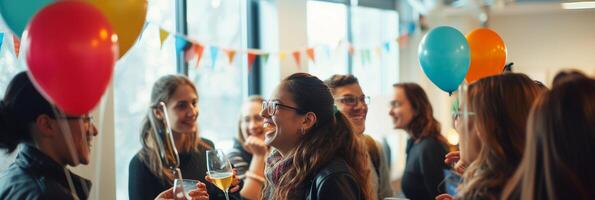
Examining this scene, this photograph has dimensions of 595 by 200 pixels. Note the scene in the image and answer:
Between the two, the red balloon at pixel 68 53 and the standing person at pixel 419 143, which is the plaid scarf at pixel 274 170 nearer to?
the red balloon at pixel 68 53

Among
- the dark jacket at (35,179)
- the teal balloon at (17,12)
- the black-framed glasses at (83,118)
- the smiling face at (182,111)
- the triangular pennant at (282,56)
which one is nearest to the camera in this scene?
the dark jacket at (35,179)

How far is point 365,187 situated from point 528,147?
800 millimetres

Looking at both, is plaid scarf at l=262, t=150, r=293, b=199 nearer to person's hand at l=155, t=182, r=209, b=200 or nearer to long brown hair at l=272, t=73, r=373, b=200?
long brown hair at l=272, t=73, r=373, b=200

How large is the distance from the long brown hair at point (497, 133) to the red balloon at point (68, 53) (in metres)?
1.01

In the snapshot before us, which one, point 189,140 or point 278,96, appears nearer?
point 278,96

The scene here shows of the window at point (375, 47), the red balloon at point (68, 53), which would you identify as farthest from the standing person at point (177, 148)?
the window at point (375, 47)

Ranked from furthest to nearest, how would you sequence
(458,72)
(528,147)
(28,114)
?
(458,72)
(28,114)
(528,147)

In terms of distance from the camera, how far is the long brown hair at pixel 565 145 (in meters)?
1.42

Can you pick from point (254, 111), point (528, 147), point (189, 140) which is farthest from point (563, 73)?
point (254, 111)

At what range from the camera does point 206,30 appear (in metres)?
4.05

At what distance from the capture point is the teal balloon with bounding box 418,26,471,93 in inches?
103

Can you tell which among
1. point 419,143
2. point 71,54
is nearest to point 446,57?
point 419,143

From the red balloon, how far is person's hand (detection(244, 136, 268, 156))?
5.76ft

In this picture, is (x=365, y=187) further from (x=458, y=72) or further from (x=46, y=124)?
(x=46, y=124)
